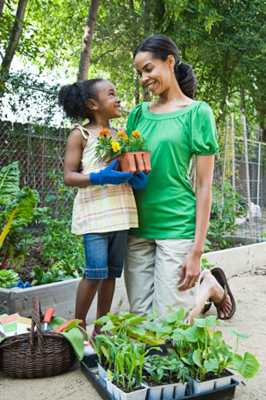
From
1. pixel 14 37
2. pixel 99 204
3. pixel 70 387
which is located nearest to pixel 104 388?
pixel 70 387

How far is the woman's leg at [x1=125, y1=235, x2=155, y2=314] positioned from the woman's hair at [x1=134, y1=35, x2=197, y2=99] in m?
0.84

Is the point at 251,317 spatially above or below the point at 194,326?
below

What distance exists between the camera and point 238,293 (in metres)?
4.93

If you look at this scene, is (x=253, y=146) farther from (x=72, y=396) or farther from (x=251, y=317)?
(x=72, y=396)

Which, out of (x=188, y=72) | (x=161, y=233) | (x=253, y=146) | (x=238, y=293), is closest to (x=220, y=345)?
(x=161, y=233)

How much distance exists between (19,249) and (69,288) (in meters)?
0.54

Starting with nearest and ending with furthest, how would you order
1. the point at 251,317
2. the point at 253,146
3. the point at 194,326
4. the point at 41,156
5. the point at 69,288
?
the point at 194,326, the point at 69,288, the point at 251,317, the point at 41,156, the point at 253,146

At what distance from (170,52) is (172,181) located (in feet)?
2.11

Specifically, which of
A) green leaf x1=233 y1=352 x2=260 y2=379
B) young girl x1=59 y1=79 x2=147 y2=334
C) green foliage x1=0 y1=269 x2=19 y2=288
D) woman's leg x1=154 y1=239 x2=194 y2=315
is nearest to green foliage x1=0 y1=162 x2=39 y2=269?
green foliage x1=0 y1=269 x2=19 y2=288

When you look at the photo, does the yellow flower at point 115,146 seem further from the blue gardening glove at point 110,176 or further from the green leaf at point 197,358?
the green leaf at point 197,358

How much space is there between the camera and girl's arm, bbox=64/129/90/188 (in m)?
2.64

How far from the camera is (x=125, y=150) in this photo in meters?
2.49

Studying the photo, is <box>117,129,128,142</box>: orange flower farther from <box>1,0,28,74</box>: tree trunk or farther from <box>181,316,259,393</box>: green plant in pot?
<box>1,0,28,74</box>: tree trunk

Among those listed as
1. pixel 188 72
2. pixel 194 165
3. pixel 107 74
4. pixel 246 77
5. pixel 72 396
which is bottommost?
pixel 72 396
